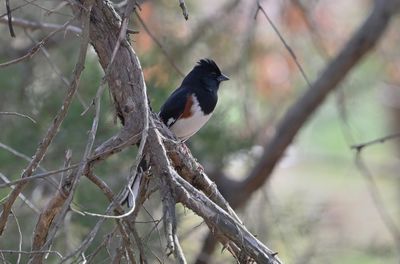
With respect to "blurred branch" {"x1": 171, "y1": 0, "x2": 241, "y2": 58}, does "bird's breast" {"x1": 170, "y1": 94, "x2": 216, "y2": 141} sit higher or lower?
higher

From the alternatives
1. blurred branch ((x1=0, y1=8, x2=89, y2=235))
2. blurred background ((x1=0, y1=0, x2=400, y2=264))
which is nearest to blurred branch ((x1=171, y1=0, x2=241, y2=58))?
blurred background ((x1=0, y1=0, x2=400, y2=264))

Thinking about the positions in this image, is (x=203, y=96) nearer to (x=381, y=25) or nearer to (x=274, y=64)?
(x=381, y=25)

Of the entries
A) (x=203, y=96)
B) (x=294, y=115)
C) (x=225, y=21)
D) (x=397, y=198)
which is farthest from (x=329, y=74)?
(x=397, y=198)

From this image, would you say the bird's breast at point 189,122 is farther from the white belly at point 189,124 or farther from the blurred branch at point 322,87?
the blurred branch at point 322,87

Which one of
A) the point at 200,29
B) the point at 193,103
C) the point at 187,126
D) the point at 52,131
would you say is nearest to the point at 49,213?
the point at 52,131

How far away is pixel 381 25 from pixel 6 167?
8.01 feet

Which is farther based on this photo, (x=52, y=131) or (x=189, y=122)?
(x=189, y=122)

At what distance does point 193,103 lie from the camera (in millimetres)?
4469

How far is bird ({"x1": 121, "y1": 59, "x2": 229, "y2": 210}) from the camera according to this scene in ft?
14.3

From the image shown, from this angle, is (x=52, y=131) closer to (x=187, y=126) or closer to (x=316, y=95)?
(x=187, y=126)

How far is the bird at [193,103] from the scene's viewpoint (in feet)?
14.3

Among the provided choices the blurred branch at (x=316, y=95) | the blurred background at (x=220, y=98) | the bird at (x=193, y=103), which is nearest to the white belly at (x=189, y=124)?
the bird at (x=193, y=103)

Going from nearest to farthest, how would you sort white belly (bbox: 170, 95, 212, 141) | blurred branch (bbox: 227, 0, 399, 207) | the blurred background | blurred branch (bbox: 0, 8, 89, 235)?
blurred branch (bbox: 0, 8, 89, 235) < white belly (bbox: 170, 95, 212, 141) < the blurred background < blurred branch (bbox: 227, 0, 399, 207)

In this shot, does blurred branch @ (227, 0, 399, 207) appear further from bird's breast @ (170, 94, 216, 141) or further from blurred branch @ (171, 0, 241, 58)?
bird's breast @ (170, 94, 216, 141)
